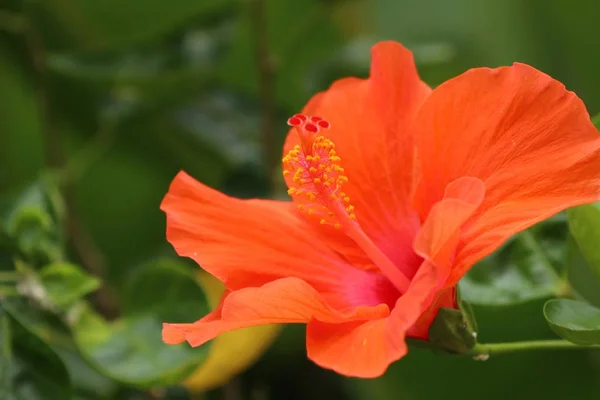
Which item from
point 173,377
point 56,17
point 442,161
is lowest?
point 173,377

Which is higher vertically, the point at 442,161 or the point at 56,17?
the point at 56,17

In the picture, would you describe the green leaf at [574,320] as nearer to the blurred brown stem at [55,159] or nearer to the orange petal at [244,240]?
the orange petal at [244,240]

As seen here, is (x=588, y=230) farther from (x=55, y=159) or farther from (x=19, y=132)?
(x=19, y=132)

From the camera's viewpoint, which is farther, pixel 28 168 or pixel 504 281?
pixel 28 168

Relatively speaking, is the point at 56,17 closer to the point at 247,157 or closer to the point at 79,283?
the point at 247,157

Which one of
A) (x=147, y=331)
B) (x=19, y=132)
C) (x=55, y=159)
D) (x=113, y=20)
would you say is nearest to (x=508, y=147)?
(x=147, y=331)

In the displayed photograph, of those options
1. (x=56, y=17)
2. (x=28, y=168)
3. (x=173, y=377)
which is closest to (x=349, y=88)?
(x=173, y=377)

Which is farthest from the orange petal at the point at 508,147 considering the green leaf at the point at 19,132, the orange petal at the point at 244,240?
the green leaf at the point at 19,132
